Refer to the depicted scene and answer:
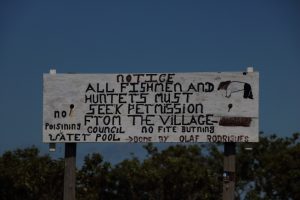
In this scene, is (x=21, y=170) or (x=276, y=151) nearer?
(x=21, y=170)

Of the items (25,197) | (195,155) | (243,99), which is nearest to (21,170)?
(25,197)

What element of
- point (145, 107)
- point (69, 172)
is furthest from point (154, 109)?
point (69, 172)

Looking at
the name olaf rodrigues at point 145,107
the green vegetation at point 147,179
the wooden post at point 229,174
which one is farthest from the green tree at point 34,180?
the wooden post at point 229,174

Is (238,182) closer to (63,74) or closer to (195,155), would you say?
(195,155)

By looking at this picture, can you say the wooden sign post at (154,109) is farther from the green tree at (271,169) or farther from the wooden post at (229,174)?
the green tree at (271,169)

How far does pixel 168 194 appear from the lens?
36.2m

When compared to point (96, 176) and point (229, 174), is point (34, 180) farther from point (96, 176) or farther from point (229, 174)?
point (229, 174)

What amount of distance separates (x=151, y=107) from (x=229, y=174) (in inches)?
105

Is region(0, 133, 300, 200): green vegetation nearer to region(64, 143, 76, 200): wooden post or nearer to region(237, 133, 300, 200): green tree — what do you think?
region(237, 133, 300, 200): green tree

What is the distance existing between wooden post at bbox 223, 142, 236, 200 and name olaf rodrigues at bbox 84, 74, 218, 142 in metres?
0.70

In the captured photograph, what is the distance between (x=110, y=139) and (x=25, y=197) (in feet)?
47.3

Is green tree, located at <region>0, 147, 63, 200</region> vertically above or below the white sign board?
below

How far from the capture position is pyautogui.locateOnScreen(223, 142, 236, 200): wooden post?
72.8ft

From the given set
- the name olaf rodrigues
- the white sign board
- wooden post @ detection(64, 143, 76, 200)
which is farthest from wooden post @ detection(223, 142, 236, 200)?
wooden post @ detection(64, 143, 76, 200)
